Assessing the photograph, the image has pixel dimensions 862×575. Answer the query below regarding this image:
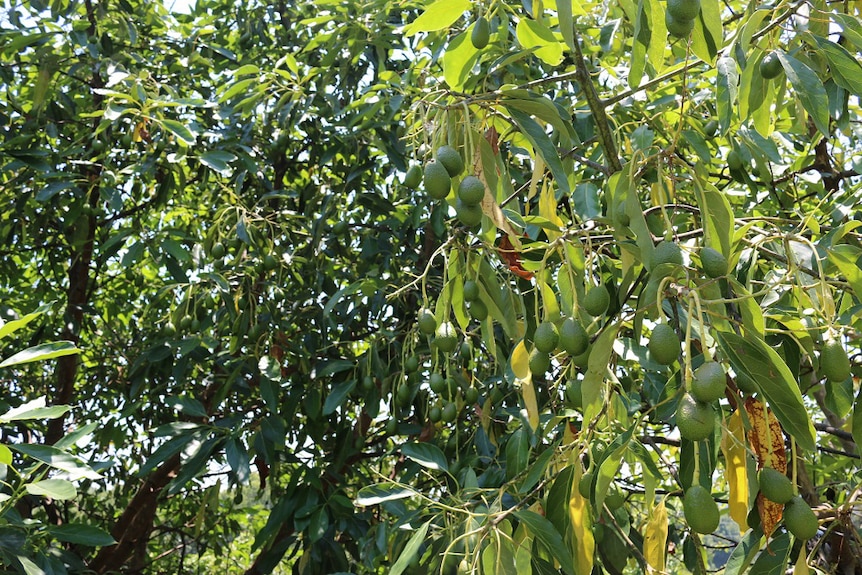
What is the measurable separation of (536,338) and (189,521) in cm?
290

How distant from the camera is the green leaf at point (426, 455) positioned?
158cm

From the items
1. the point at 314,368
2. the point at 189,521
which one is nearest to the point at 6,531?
the point at 314,368

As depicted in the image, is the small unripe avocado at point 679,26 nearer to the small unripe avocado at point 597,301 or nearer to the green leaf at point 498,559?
the small unripe avocado at point 597,301

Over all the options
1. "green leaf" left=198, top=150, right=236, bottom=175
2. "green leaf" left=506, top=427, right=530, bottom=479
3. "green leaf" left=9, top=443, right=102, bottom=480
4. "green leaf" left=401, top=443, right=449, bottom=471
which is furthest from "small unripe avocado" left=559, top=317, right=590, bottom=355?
"green leaf" left=198, top=150, right=236, bottom=175

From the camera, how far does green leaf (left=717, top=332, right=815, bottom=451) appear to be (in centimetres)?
76

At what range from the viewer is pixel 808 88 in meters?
0.89

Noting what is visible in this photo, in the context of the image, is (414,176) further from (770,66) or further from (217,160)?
(217,160)

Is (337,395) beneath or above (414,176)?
beneath

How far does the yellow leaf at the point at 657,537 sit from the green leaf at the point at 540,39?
55 centimetres

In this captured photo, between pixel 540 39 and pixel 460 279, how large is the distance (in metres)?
0.32

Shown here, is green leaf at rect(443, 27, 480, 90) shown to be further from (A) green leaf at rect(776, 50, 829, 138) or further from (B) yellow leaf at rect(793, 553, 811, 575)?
(B) yellow leaf at rect(793, 553, 811, 575)

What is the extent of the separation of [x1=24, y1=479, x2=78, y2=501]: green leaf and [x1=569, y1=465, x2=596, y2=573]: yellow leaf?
0.81m

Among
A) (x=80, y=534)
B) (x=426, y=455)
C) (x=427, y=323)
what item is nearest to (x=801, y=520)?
(x=427, y=323)

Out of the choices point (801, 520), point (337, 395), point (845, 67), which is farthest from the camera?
point (337, 395)
